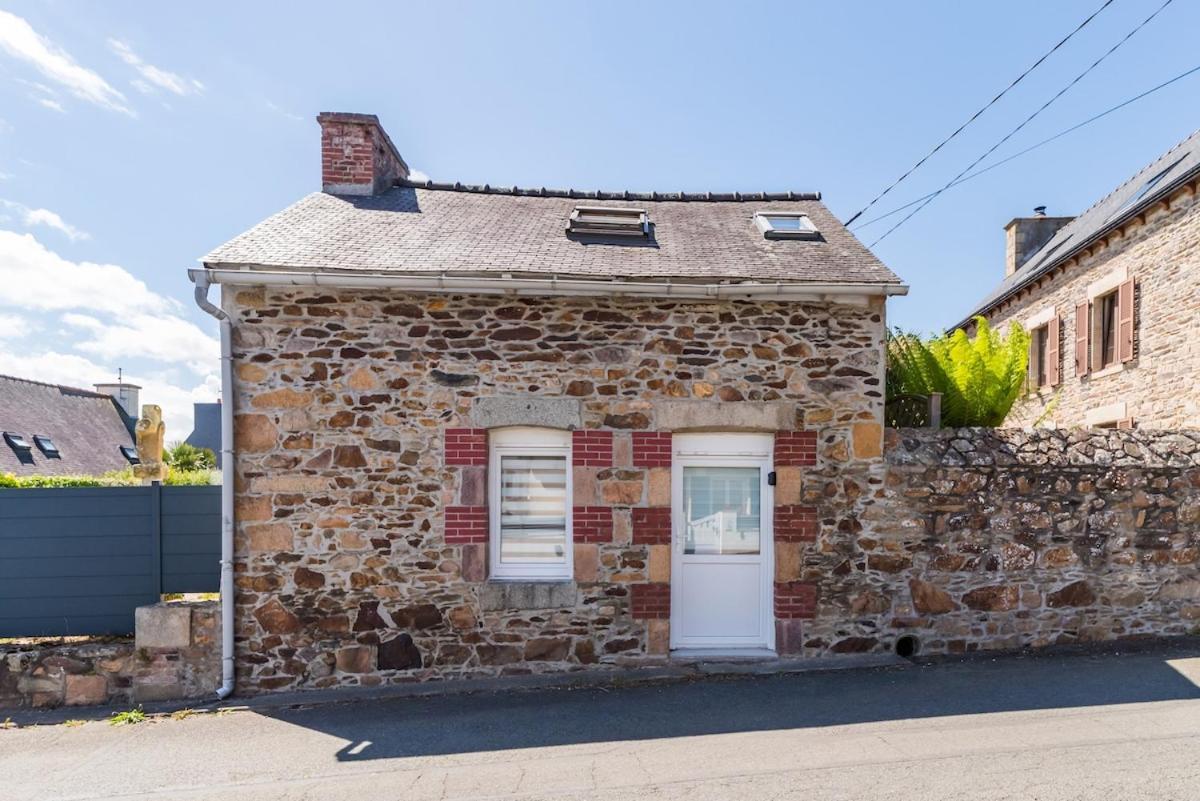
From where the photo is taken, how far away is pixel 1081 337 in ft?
39.2

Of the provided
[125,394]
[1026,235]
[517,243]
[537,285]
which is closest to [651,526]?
[537,285]

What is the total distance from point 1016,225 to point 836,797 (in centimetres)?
1668

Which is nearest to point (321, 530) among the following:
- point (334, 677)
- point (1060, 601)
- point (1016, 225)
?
point (334, 677)

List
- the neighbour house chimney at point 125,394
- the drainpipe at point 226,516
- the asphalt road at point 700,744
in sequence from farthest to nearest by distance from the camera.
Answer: the neighbour house chimney at point 125,394 < the drainpipe at point 226,516 < the asphalt road at point 700,744

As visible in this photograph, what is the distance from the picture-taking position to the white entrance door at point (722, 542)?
238 inches

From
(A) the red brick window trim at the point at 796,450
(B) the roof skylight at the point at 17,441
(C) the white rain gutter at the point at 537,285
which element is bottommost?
(B) the roof skylight at the point at 17,441

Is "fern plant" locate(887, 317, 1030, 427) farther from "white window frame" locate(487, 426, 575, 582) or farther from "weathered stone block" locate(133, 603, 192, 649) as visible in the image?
"weathered stone block" locate(133, 603, 192, 649)

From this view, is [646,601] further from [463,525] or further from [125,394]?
[125,394]

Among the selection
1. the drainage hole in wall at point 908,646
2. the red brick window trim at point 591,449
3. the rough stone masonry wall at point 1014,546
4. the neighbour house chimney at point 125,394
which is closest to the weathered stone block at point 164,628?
the red brick window trim at point 591,449

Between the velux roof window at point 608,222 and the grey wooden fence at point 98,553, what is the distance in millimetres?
4413

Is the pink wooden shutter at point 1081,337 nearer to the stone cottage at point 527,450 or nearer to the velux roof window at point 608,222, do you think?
the stone cottage at point 527,450

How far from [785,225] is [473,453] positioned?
14.6ft

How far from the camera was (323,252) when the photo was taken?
5922mm

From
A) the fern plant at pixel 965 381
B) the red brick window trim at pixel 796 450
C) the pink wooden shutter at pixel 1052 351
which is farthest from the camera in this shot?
the pink wooden shutter at pixel 1052 351
